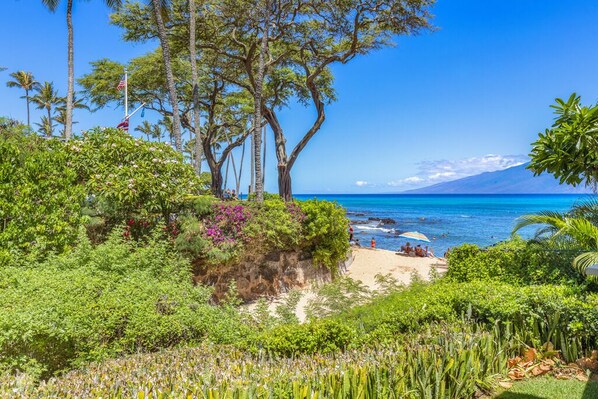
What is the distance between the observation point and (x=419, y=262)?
53.8 feet

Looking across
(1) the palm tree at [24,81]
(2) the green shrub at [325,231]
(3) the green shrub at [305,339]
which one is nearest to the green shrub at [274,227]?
(2) the green shrub at [325,231]

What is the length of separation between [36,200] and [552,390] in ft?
31.5

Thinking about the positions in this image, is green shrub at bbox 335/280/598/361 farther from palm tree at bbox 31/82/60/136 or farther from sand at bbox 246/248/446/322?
palm tree at bbox 31/82/60/136

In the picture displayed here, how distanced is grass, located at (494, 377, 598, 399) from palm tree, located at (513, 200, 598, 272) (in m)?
1.79

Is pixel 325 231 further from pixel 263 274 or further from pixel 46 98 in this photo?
pixel 46 98

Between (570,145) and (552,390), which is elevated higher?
(570,145)

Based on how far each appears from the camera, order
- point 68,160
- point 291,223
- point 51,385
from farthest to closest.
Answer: point 291,223
point 68,160
point 51,385

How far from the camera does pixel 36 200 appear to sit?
7.66m

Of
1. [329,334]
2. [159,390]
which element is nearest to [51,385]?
[159,390]

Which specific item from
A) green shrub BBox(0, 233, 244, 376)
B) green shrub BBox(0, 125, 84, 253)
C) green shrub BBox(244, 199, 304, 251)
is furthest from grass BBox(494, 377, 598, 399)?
green shrub BBox(0, 125, 84, 253)

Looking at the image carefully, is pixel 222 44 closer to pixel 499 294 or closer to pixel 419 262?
pixel 419 262

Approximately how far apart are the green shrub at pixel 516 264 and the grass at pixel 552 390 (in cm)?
187

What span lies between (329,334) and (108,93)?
73.9 feet

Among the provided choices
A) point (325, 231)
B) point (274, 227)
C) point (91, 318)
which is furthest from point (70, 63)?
point (91, 318)
